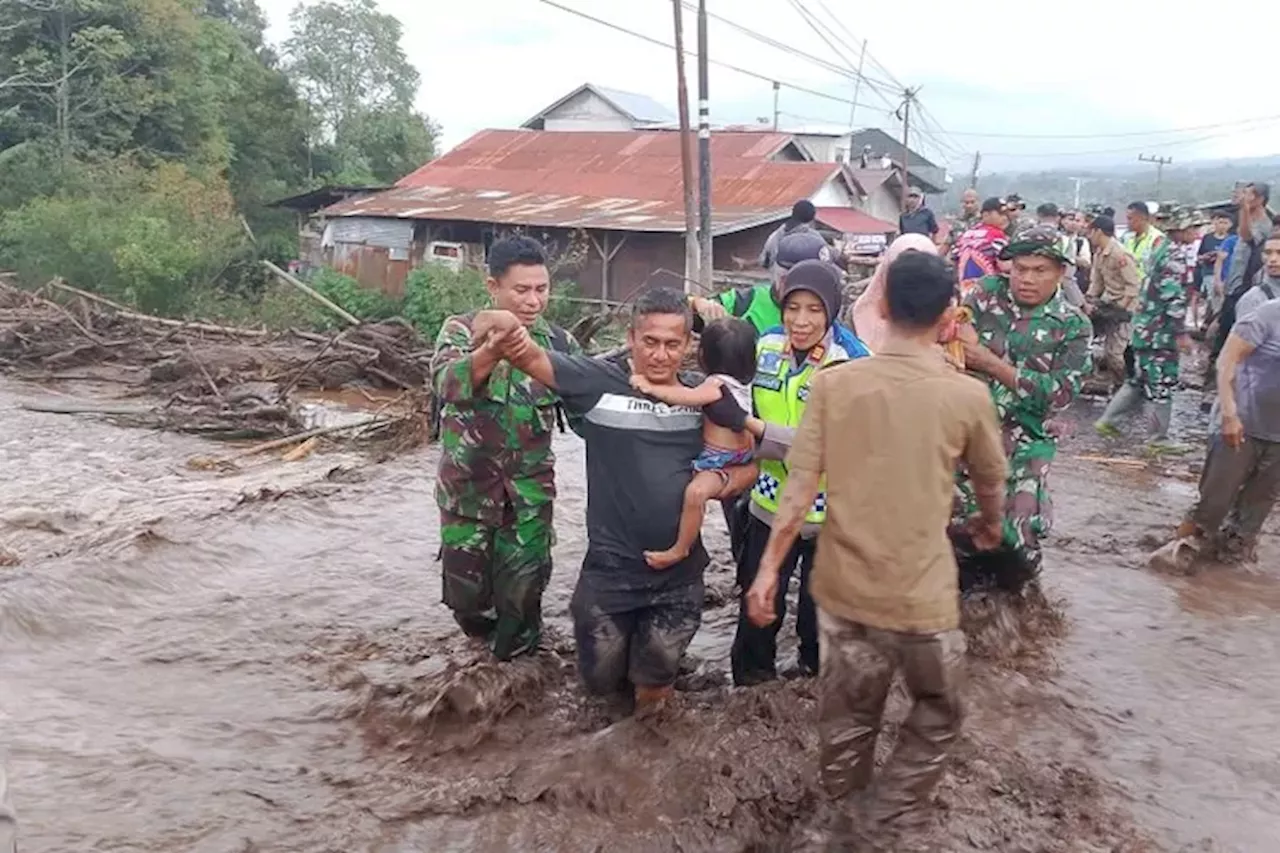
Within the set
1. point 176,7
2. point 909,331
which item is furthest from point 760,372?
point 176,7

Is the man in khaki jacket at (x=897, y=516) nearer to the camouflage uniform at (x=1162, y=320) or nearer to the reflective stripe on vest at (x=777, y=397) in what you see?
the reflective stripe on vest at (x=777, y=397)

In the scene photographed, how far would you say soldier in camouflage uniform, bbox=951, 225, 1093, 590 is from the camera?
4.67 metres

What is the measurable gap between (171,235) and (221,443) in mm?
15587

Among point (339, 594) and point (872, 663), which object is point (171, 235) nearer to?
point (339, 594)

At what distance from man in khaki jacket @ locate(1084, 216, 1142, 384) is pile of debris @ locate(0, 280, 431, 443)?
6.68m

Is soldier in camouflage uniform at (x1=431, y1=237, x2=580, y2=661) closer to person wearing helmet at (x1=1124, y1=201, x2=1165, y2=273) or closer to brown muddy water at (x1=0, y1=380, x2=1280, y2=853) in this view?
brown muddy water at (x1=0, y1=380, x2=1280, y2=853)

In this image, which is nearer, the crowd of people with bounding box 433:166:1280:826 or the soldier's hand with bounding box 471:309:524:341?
the crowd of people with bounding box 433:166:1280:826

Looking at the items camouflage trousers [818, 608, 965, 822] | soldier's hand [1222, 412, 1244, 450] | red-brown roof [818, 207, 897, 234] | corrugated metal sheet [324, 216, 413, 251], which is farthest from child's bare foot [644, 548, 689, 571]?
corrugated metal sheet [324, 216, 413, 251]

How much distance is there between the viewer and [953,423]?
9.98 ft

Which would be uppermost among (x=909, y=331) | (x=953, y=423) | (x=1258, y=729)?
(x=909, y=331)

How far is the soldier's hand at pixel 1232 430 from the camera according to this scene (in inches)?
234

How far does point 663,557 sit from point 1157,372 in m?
7.35

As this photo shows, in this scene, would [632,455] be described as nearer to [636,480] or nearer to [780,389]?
[636,480]

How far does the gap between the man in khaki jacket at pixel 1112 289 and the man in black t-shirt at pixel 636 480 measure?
7998 mm
